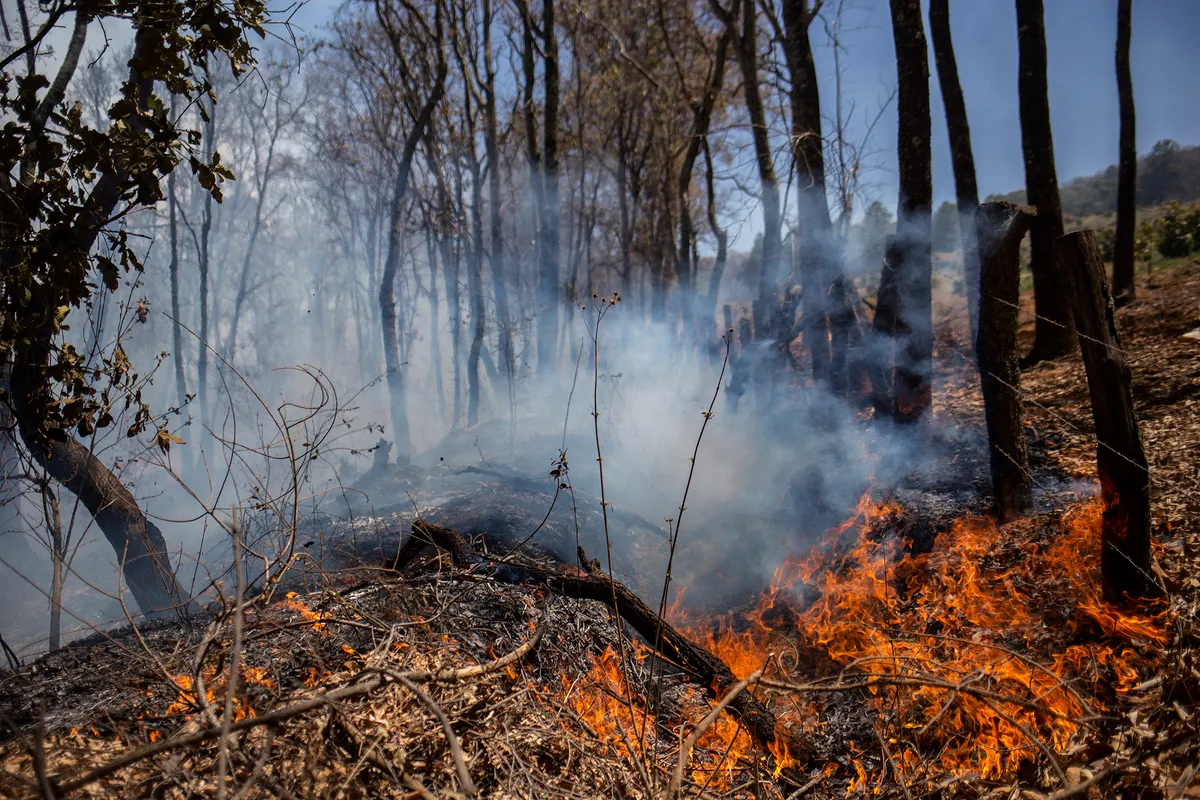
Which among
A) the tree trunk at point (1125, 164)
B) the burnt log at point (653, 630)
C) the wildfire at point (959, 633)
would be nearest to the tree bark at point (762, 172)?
the wildfire at point (959, 633)

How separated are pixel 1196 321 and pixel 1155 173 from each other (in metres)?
38.2

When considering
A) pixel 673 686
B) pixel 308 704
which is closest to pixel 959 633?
pixel 673 686

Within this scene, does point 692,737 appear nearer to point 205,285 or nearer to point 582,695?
point 582,695

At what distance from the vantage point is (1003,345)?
471cm

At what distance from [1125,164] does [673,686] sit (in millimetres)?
11620

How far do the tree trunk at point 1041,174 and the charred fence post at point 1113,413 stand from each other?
17.9 feet

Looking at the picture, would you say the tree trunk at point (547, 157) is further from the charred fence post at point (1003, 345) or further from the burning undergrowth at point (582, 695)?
the burning undergrowth at point (582, 695)

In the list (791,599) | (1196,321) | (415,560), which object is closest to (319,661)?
(415,560)

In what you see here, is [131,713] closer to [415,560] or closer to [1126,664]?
[415,560]

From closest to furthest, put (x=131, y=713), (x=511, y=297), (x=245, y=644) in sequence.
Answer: (x=131, y=713), (x=245, y=644), (x=511, y=297)

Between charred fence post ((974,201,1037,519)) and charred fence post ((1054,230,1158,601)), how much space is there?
1001 mm

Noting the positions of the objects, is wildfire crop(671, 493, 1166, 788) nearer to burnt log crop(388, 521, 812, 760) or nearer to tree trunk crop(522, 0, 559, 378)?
burnt log crop(388, 521, 812, 760)

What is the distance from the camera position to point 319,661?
2547 mm

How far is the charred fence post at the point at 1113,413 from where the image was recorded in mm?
3297
